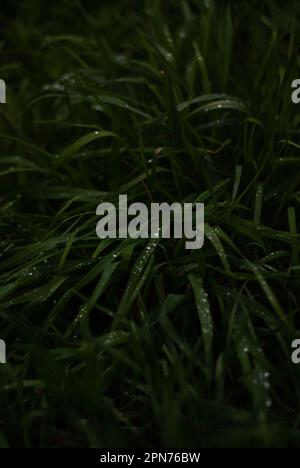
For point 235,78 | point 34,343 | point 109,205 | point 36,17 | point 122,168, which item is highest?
point 36,17

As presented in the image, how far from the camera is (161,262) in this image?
6.41ft

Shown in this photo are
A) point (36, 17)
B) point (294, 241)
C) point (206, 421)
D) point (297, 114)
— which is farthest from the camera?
point (36, 17)

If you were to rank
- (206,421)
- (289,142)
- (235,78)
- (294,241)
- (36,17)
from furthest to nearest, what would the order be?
(36,17) → (235,78) → (289,142) → (294,241) → (206,421)

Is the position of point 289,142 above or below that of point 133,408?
Answer: above

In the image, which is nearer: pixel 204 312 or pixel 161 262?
pixel 204 312

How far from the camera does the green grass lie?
5.35 ft

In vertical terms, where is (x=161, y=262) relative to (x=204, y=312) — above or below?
above

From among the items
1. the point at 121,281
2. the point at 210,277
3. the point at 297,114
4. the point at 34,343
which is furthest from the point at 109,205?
the point at 297,114

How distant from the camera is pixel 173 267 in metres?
1.89

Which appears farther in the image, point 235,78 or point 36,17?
point 36,17

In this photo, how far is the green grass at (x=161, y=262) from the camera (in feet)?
5.35

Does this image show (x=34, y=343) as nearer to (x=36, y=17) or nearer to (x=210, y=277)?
(x=210, y=277)
